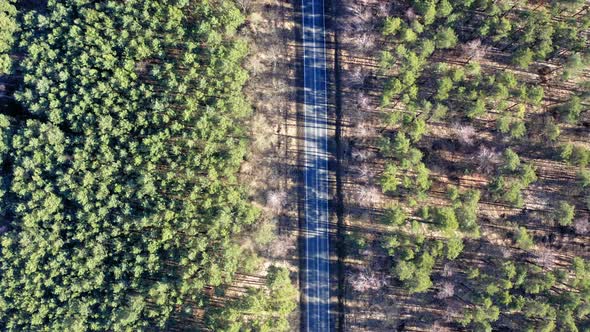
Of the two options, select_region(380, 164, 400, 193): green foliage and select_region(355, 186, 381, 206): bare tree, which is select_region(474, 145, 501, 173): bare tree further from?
select_region(355, 186, 381, 206): bare tree

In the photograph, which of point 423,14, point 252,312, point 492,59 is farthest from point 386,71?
point 252,312

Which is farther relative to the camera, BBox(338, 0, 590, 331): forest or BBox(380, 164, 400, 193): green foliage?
BBox(338, 0, 590, 331): forest

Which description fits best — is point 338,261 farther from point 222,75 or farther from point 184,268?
point 222,75

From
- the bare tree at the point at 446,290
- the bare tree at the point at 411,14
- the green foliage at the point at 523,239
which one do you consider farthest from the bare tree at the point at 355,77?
the bare tree at the point at 446,290

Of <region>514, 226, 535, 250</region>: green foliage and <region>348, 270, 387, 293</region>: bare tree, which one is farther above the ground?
<region>514, 226, 535, 250</region>: green foliage

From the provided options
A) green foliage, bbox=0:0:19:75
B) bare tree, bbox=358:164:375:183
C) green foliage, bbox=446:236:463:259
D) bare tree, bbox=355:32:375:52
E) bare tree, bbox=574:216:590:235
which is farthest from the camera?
bare tree, bbox=358:164:375:183

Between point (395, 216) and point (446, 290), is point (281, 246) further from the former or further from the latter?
point (446, 290)

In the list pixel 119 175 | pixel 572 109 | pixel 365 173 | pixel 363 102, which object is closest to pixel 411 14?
pixel 363 102

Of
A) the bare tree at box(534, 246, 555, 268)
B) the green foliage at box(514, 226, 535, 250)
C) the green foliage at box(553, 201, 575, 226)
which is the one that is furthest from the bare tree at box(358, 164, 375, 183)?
the bare tree at box(534, 246, 555, 268)
